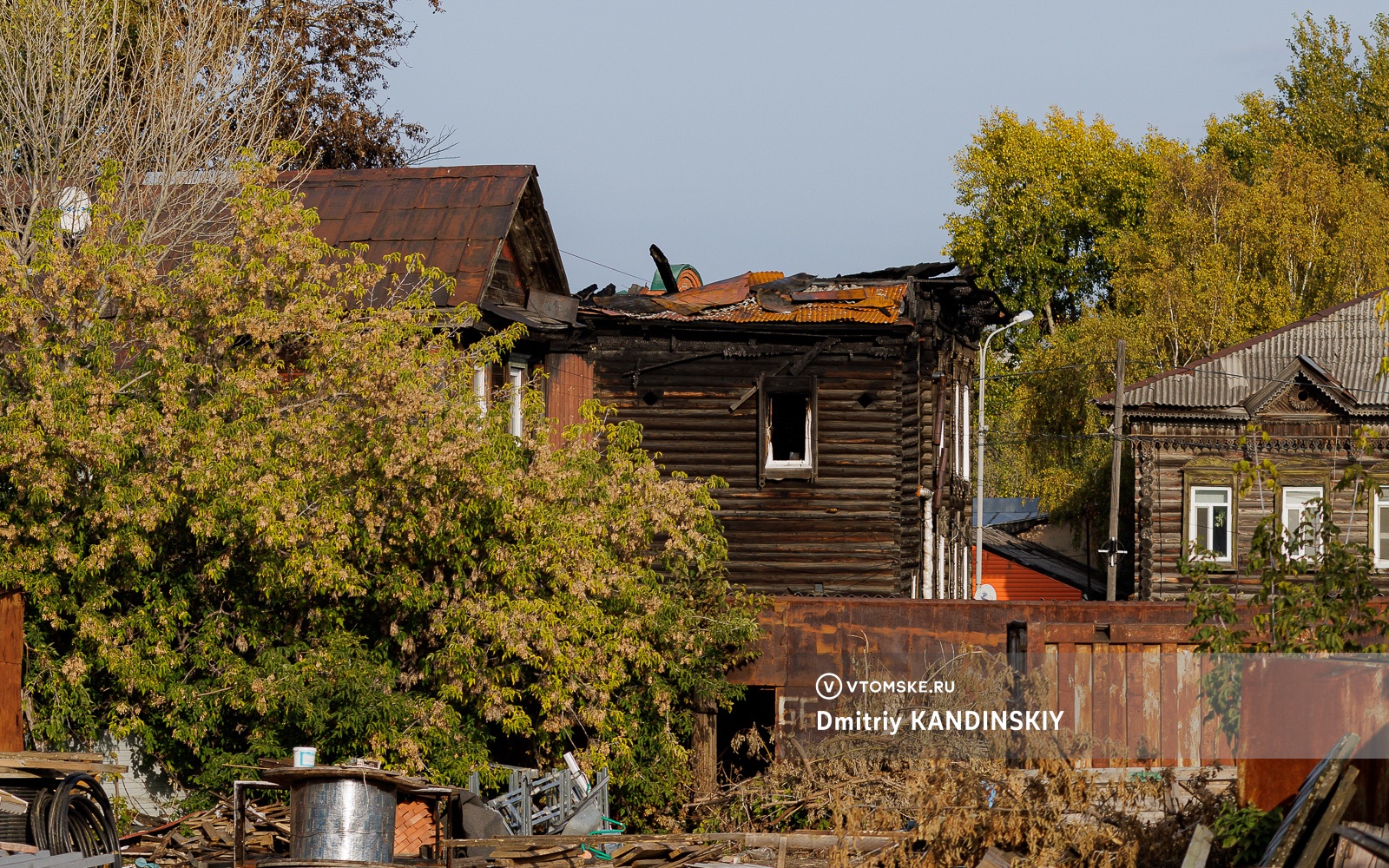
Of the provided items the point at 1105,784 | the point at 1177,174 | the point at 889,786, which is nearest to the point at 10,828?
the point at 889,786

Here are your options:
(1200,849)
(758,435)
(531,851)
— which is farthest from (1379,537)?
(531,851)

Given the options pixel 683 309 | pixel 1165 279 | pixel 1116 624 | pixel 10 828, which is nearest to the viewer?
pixel 10 828

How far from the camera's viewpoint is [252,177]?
14.1 meters

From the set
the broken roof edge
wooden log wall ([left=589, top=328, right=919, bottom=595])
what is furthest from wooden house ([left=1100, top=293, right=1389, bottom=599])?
the broken roof edge

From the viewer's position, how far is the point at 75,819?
36.4ft

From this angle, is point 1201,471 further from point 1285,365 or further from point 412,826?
point 412,826

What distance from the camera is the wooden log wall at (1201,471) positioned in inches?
1211

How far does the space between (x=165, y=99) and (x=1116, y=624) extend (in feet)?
39.9

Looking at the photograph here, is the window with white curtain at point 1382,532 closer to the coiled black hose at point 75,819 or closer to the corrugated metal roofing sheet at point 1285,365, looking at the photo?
the corrugated metal roofing sheet at point 1285,365

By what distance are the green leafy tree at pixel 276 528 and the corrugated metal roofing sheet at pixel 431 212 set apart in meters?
4.45

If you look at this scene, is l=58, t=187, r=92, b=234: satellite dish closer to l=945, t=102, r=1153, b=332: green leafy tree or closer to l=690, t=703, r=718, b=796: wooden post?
l=690, t=703, r=718, b=796: wooden post

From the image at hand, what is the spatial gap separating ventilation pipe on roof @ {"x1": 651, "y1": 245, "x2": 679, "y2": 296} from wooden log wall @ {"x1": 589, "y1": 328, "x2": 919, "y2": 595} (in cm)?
172

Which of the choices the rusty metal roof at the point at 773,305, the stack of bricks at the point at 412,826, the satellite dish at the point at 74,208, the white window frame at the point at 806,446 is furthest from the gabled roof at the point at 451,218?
the stack of bricks at the point at 412,826

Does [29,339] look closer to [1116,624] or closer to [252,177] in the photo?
[252,177]
